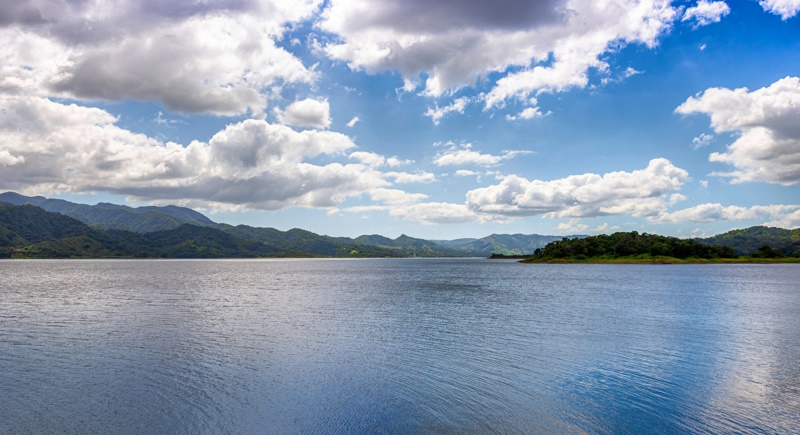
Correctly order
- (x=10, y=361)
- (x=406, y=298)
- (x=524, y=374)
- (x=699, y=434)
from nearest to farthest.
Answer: (x=699, y=434) → (x=524, y=374) → (x=10, y=361) → (x=406, y=298)

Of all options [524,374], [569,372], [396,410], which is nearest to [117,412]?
[396,410]

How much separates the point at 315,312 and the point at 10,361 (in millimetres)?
39034

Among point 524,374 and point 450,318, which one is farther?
point 450,318

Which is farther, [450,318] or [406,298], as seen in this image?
[406,298]

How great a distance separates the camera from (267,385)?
3022cm

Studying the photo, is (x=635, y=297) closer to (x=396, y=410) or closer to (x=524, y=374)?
(x=524, y=374)

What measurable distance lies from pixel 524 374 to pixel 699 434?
1244 cm

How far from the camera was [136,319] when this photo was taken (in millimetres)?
60969

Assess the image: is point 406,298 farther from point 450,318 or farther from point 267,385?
point 267,385

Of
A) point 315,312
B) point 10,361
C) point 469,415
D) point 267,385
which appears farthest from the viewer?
point 315,312

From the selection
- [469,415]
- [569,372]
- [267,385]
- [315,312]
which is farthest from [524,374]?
[315,312]

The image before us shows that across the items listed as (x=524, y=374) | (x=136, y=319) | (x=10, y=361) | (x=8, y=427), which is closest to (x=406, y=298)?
(x=136, y=319)

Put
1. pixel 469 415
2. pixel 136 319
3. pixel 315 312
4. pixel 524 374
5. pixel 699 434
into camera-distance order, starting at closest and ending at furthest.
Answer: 1. pixel 699 434
2. pixel 469 415
3. pixel 524 374
4. pixel 136 319
5. pixel 315 312

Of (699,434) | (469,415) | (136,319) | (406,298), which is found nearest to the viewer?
(699,434)
